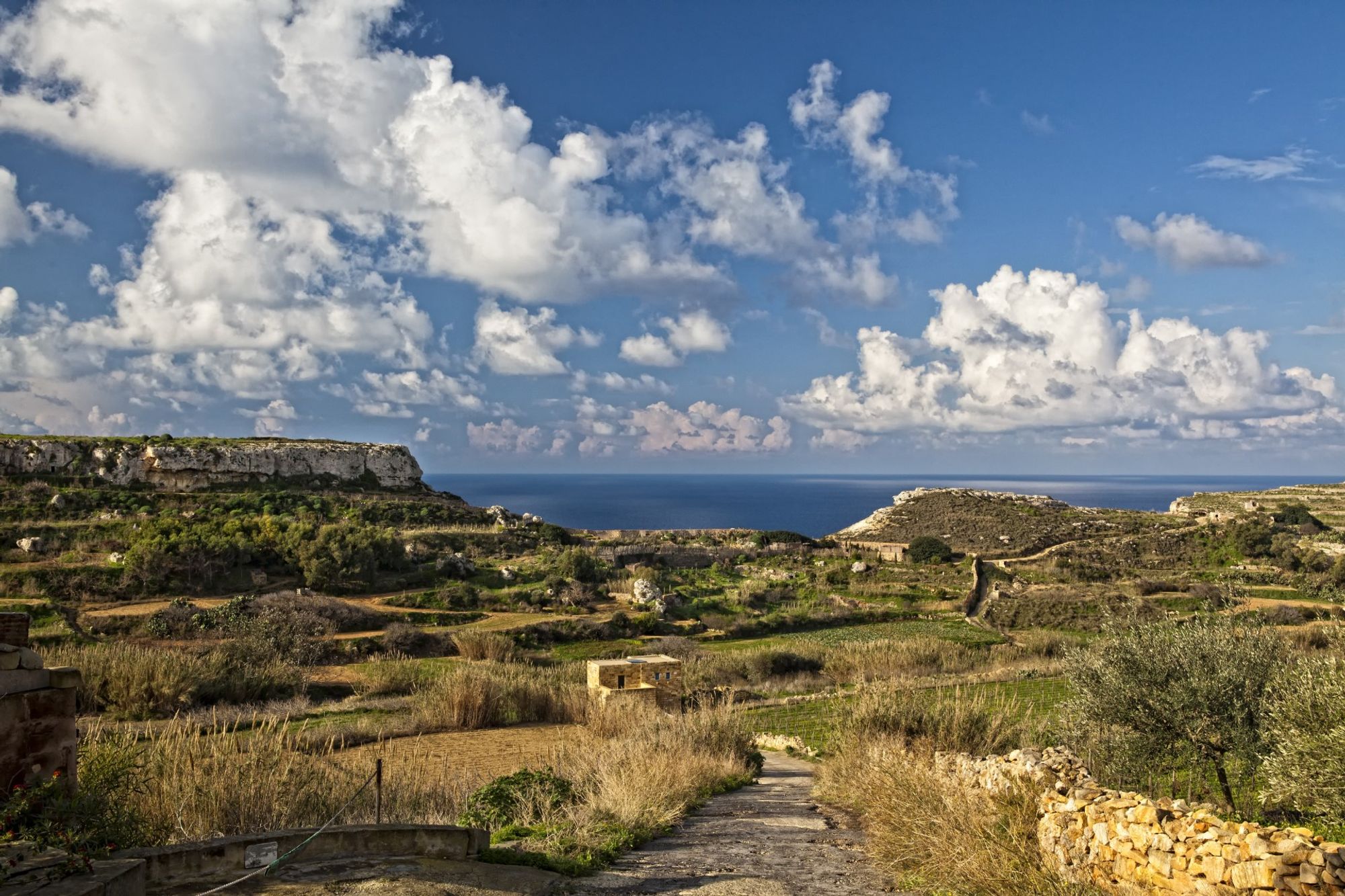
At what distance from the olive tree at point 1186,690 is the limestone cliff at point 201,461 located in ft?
182

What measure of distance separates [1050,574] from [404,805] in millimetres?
53938

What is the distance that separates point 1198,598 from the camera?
42.4 meters

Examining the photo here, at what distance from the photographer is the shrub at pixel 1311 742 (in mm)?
8398

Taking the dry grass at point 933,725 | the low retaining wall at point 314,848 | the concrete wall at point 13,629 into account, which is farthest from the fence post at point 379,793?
A: the dry grass at point 933,725

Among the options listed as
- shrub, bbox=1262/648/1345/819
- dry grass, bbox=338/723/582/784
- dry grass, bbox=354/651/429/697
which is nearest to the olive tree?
shrub, bbox=1262/648/1345/819

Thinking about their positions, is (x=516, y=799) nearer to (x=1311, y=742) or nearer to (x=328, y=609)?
(x=1311, y=742)

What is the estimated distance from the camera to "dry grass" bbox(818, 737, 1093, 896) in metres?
7.14

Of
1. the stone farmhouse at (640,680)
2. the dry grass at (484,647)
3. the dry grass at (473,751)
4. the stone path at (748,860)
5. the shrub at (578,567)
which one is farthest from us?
the shrub at (578,567)

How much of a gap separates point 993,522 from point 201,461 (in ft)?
215

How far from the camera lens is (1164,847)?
636cm

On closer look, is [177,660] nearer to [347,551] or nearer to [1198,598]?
[347,551]

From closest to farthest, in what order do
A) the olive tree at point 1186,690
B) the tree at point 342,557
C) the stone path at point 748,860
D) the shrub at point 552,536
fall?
1. the stone path at point 748,860
2. the olive tree at point 1186,690
3. the tree at point 342,557
4. the shrub at point 552,536

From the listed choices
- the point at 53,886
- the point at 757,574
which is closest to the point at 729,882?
the point at 53,886

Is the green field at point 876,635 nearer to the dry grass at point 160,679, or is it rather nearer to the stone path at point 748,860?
the dry grass at point 160,679
